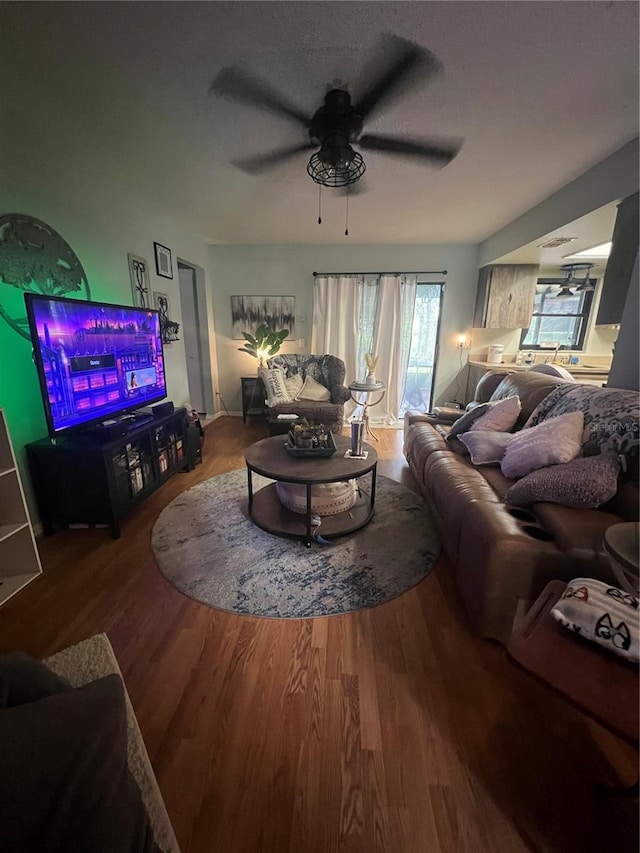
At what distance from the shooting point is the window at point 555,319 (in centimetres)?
450

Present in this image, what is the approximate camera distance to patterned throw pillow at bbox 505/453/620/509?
4.56 ft

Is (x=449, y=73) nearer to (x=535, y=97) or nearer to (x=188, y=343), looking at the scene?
(x=535, y=97)

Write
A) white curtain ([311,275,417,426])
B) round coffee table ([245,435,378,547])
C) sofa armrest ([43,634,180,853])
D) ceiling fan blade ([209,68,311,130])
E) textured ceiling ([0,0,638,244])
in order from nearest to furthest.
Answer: sofa armrest ([43,634,180,853]), textured ceiling ([0,0,638,244]), ceiling fan blade ([209,68,311,130]), round coffee table ([245,435,378,547]), white curtain ([311,275,417,426])

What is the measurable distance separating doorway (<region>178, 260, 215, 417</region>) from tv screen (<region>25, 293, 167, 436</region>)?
196 cm

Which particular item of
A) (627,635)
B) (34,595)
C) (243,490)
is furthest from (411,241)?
(34,595)

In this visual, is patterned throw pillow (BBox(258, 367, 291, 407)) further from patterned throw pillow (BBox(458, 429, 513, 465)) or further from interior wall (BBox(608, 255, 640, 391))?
interior wall (BBox(608, 255, 640, 391))

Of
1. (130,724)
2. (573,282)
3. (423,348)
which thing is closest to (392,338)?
(423,348)

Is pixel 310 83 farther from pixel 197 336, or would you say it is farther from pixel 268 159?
pixel 197 336

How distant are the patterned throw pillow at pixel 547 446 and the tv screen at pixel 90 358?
8.57 feet

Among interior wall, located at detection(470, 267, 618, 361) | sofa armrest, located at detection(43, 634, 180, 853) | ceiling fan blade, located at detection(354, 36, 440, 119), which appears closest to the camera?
sofa armrest, located at detection(43, 634, 180, 853)

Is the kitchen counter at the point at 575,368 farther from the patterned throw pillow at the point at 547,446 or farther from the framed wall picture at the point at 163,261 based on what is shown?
the framed wall picture at the point at 163,261

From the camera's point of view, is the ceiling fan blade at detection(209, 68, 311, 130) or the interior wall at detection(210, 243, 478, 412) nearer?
the ceiling fan blade at detection(209, 68, 311, 130)

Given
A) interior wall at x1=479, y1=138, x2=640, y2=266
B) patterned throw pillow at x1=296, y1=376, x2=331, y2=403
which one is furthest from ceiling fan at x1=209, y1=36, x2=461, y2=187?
patterned throw pillow at x1=296, y1=376, x2=331, y2=403

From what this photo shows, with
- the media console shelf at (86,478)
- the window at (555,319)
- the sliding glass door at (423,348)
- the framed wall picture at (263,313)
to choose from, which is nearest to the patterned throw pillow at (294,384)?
the framed wall picture at (263,313)
